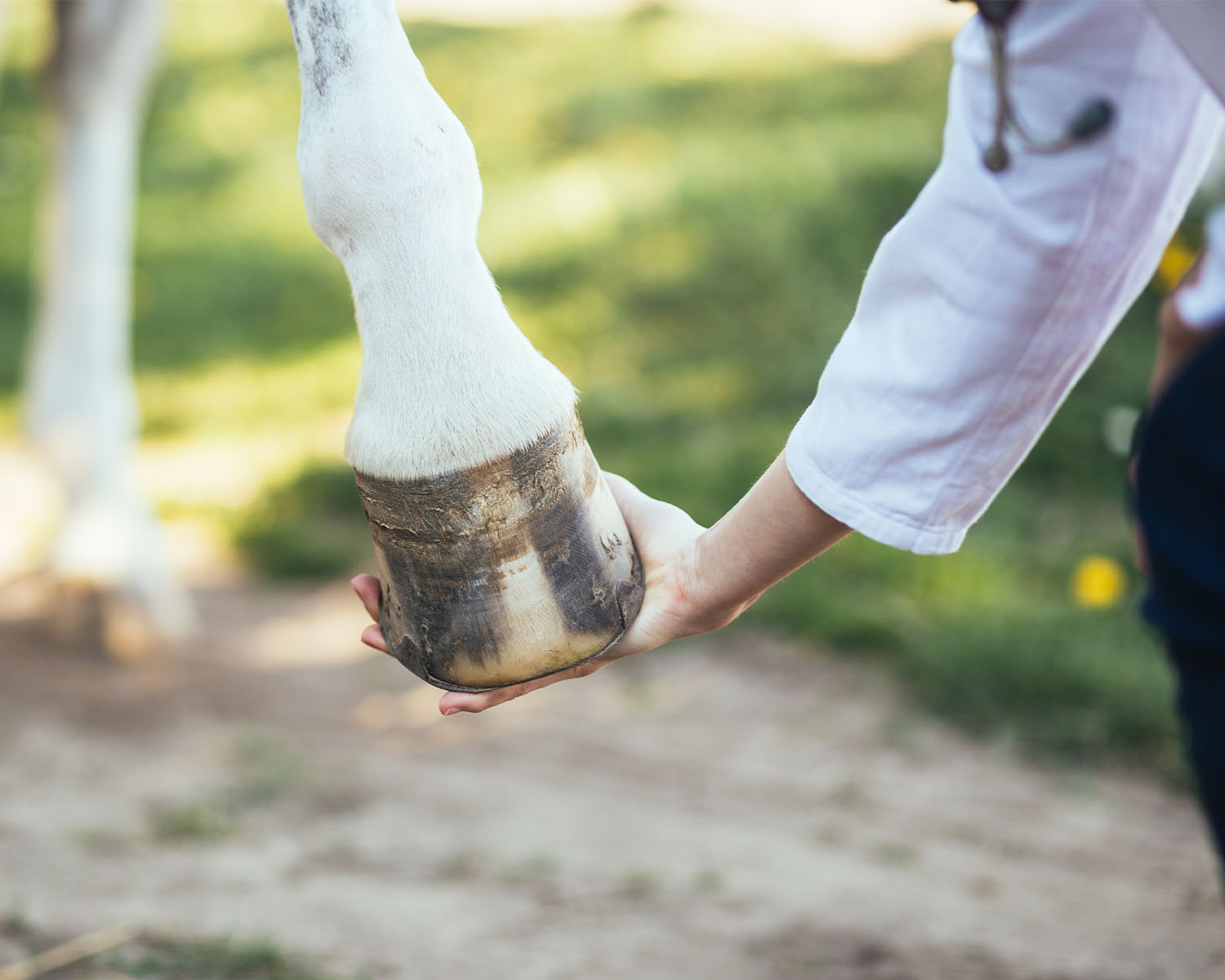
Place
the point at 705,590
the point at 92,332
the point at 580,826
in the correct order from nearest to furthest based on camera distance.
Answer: the point at 705,590 → the point at 580,826 → the point at 92,332

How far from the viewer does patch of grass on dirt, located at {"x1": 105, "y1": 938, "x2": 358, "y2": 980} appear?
172 centimetres

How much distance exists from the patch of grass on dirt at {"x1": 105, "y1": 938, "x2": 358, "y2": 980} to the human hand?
77cm

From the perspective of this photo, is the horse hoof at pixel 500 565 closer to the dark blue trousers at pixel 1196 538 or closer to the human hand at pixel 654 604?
the human hand at pixel 654 604

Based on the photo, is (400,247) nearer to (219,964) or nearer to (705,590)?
(705,590)

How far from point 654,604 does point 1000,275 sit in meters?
0.45

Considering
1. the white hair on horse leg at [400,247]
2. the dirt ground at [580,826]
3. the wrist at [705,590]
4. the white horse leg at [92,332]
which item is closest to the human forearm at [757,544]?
the wrist at [705,590]

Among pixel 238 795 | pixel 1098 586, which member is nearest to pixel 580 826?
pixel 238 795

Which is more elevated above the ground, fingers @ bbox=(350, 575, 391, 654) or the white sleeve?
the white sleeve

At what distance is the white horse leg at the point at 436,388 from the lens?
1004 millimetres

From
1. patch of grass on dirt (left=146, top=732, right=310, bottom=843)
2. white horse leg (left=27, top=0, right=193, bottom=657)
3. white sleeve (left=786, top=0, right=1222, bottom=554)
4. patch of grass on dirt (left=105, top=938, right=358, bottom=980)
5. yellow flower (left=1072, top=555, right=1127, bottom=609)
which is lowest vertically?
yellow flower (left=1072, top=555, right=1127, bottom=609)

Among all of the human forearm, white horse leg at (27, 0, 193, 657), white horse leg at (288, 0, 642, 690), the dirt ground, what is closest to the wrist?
the human forearm

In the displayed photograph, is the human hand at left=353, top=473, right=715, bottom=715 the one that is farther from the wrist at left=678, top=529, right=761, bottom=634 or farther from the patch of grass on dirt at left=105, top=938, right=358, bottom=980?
the patch of grass on dirt at left=105, top=938, right=358, bottom=980

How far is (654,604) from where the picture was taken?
1.19 meters

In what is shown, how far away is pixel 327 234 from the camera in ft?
3.42
